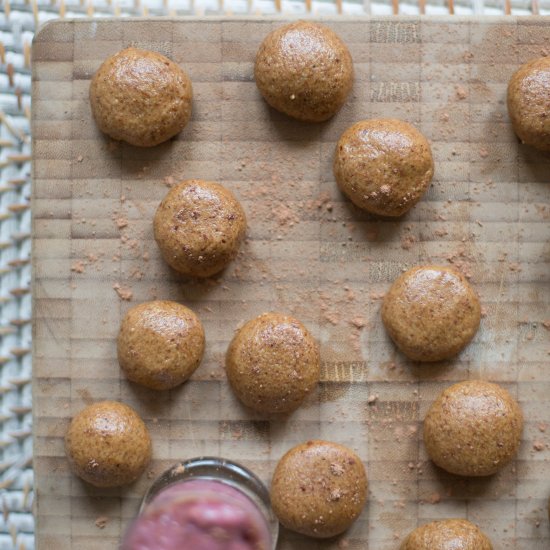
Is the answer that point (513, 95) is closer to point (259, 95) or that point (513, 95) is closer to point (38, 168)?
point (259, 95)

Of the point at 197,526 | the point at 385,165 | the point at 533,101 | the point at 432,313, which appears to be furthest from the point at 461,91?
the point at 197,526

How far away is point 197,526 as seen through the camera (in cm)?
129

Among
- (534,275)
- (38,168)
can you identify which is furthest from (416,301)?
(38,168)

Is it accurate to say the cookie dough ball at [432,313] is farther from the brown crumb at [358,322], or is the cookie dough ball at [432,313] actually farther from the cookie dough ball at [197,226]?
the cookie dough ball at [197,226]

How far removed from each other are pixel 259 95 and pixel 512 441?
1.07 m

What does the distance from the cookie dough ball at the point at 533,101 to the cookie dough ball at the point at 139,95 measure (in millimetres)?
813

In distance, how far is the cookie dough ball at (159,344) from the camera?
5.66 feet

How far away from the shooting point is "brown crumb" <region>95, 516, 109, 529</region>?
182 cm

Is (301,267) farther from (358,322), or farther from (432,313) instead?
(432,313)

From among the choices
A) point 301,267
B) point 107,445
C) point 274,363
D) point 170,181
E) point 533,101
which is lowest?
point 107,445

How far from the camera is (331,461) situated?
1.75 metres

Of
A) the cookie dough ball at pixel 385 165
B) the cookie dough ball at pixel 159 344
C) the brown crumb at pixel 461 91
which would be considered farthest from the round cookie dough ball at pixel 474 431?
the brown crumb at pixel 461 91

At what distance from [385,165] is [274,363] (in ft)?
1.82

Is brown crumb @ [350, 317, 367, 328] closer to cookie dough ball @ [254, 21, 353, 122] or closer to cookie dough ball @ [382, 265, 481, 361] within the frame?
cookie dough ball @ [382, 265, 481, 361]
